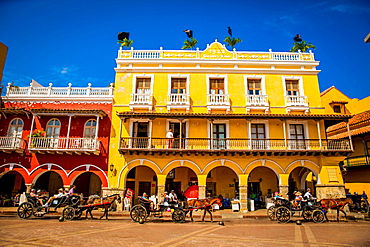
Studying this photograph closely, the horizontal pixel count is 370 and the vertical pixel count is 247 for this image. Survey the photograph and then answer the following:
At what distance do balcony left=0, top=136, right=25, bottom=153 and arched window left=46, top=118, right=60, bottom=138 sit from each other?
1.98m

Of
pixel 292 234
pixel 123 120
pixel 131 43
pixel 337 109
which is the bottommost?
pixel 292 234

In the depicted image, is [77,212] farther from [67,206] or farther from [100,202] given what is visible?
[100,202]

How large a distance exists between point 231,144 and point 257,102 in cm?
427

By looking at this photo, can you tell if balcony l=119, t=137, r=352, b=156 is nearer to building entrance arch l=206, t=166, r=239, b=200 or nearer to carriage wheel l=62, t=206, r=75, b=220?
building entrance arch l=206, t=166, r=239, b=200

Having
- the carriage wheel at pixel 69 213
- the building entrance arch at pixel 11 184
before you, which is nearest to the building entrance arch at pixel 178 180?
the carriage wheel at pixel 69 213

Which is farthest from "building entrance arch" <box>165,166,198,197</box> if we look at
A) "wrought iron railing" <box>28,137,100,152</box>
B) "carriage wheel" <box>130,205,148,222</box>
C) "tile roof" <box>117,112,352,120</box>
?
"carriage wheel" <box>130,205,148,222</box>

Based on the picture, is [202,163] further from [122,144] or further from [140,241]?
[140,241]

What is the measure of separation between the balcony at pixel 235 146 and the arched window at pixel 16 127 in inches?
342

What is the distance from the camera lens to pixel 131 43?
23062 millimetres

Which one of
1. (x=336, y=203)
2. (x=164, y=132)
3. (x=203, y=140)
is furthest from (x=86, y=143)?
(x=336, y=203)

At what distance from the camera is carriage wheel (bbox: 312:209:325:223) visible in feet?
44.2

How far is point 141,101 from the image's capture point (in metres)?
20.5

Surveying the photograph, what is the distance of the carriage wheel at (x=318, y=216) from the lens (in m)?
13.5

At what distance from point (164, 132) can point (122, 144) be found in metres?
3.35
